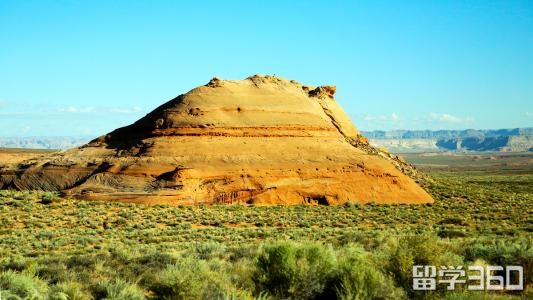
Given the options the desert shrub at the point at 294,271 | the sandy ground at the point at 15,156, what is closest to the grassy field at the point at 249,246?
the desert shrub at the point at 294,271

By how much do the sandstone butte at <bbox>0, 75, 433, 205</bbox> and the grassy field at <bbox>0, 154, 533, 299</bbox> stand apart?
2.28 m

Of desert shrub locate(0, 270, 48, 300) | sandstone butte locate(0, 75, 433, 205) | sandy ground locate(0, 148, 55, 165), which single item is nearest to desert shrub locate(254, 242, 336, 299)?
desert shrub locate(0, 270, 48, 300)

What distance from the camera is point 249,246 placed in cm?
1602

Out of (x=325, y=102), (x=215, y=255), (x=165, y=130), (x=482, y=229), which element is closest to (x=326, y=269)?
(x=215, y=255)

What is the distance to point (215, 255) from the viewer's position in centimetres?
1407

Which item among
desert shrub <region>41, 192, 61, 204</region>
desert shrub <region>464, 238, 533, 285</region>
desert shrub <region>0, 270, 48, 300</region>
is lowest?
desert shrub <region>41, 192, 61, 204</region>

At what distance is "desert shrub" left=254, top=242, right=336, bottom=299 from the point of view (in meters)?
8.92

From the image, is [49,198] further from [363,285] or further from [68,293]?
[363,285]

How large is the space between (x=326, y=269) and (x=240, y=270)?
7.05 feet

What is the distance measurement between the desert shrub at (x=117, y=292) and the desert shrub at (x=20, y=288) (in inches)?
35.2

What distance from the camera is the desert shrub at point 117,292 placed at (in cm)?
848

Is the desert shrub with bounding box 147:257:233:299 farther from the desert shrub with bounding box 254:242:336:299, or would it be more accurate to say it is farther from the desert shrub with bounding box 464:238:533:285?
the desert shrub with bounding box 464:238:533:285

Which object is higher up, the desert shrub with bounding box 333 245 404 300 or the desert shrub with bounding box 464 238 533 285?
the desert shrub with bounding box 333 245 404 300

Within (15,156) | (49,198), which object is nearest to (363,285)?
A: (49,198)
